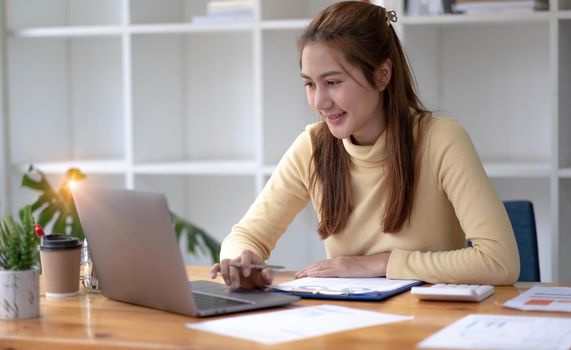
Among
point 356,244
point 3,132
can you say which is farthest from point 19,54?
point 356,244

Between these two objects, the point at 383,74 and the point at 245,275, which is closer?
the point at 245,275

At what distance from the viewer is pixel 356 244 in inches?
93.7

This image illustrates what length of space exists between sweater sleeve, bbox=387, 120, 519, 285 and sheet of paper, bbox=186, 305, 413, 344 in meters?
0.38

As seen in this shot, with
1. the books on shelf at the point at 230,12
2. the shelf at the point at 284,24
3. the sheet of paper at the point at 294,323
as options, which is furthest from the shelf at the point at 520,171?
the sheet of paper at the point at 294,323

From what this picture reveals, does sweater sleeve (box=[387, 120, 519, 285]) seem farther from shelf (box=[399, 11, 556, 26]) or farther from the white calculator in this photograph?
shelf (box=[399, 11, 556, 26])

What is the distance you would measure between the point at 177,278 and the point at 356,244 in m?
0.74

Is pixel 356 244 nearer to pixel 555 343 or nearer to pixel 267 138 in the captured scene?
pixel 555 343

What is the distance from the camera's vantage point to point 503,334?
151cm

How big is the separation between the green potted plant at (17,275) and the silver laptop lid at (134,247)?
16 cm

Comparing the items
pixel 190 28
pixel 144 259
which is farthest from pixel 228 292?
pixel 190 28

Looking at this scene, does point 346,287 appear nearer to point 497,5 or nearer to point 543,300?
point 543,300

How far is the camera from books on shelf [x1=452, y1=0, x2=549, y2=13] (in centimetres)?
327

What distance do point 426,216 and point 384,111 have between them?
11.4 inches

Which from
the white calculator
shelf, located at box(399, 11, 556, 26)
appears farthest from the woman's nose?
A: shelf, located at box(399, 11, 556, 26)
